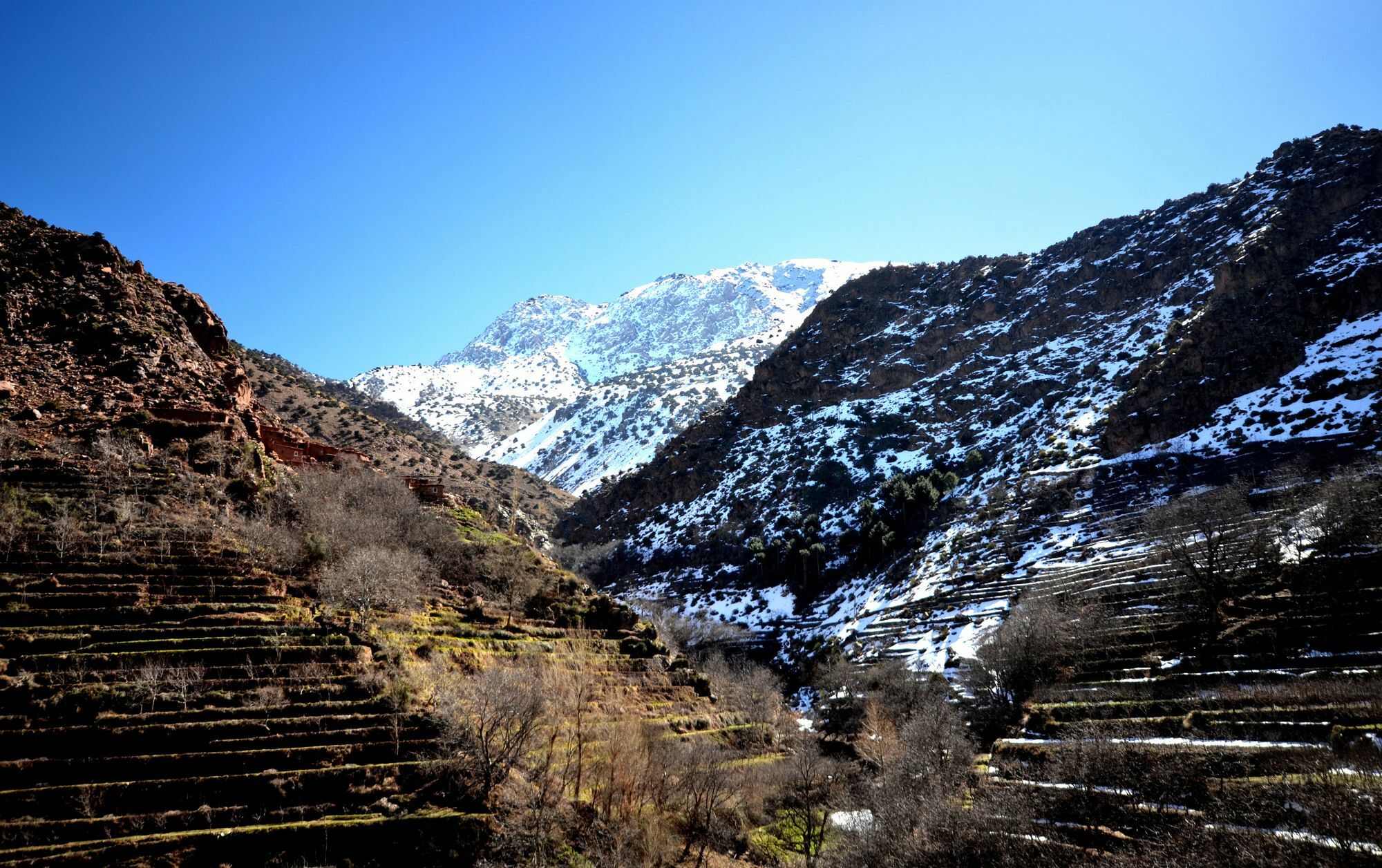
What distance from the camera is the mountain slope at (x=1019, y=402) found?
56.9 meters

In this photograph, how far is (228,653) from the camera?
822 inches

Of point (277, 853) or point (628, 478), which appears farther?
point (628, 478)

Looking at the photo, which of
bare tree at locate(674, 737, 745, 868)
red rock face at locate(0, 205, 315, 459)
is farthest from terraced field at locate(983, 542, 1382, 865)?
red rock face at locate(0, 205, 315, 459)

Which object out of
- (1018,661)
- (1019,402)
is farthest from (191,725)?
(1019,402)

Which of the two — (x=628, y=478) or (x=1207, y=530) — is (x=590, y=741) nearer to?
(x=1207, y=530)

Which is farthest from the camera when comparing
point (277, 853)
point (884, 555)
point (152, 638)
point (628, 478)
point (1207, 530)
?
point (628, 478)

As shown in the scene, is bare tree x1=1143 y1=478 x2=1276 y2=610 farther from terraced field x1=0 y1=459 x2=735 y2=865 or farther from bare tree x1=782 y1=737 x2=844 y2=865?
terraced field x1=0 y1=459 x2=735 y2=865

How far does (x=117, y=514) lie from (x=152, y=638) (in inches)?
283

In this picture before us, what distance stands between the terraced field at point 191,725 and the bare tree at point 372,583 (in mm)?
1692

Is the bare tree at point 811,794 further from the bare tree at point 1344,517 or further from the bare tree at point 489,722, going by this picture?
the bare tree at point 1344,517

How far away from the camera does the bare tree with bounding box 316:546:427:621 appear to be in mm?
26859

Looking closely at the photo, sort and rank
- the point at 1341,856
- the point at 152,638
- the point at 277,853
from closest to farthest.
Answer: the point at 1341,856
the point at 277,853
the point at 152,638

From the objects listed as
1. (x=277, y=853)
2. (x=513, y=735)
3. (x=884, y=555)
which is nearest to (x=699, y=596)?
(x=884, y=555)

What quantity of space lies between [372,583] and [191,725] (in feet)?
33.6
